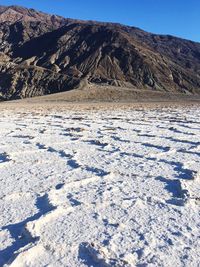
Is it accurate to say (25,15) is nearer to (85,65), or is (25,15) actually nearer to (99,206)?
(85,65)

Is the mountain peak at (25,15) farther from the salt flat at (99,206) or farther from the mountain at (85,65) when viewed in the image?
the salt flat at (99,206)

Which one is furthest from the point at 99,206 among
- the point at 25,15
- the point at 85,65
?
the point at 25,15

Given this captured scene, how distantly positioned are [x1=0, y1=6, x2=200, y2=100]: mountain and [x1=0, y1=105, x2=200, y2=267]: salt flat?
52.4 metres

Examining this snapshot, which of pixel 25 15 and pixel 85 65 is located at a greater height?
pixel 25 15

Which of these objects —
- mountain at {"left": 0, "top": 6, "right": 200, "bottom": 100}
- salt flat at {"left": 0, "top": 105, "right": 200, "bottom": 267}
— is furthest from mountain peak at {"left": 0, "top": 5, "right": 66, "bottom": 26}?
salt flat at {"left": 0, "top": 105, "right": 200, "bottom": 267}

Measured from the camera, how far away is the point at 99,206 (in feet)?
14.1

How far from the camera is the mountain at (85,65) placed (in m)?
62.0

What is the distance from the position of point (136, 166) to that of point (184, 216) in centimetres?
225

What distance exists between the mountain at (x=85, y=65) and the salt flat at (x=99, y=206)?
2063 inches

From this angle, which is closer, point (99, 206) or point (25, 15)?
point (99, 206)

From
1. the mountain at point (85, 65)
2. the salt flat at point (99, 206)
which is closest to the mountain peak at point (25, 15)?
the mountain at point (85, 65)

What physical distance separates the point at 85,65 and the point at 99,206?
70.0 m

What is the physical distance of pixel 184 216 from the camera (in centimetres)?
399

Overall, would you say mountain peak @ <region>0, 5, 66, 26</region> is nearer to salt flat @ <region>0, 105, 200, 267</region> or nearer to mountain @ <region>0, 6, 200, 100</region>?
mountain @ <region>0, 6, 200, 100</region>
